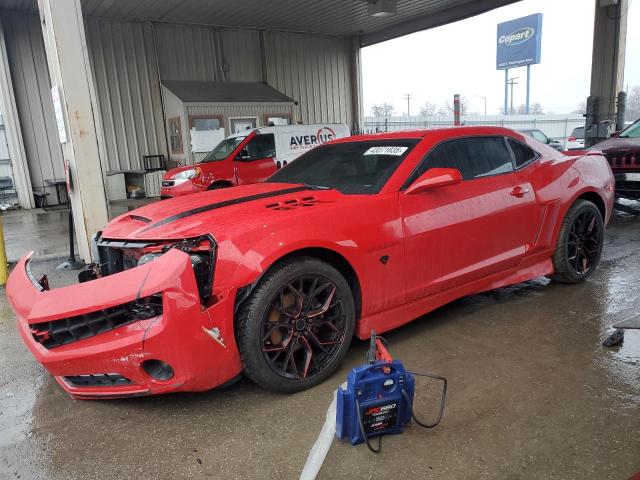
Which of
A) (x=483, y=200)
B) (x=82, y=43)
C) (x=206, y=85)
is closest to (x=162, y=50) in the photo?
(x=206, y=85)

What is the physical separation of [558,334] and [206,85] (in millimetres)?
14813

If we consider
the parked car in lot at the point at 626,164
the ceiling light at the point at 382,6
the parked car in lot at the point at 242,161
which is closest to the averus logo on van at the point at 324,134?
the parked car in lot at the point at 242,161

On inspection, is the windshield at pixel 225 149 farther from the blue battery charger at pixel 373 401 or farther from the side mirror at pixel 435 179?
the blue battery charger at pixel 373 401

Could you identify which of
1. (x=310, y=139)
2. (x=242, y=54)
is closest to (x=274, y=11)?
(x=242, y=54)

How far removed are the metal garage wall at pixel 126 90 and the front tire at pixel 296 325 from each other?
13767 mm

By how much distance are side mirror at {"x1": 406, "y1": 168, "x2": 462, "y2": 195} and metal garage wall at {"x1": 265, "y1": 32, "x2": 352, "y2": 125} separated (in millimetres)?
16076

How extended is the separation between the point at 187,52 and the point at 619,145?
1347 centimetres

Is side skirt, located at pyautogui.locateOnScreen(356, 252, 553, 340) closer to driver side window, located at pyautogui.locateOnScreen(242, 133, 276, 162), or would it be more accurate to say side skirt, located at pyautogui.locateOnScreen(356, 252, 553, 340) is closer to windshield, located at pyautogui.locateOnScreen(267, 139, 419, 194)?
windshield, located at pyautogui.locateOnScreen(267, 139, 419, 194)

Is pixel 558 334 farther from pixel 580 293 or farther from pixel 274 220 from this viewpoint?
pixel 274 220

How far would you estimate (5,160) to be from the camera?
13.9m

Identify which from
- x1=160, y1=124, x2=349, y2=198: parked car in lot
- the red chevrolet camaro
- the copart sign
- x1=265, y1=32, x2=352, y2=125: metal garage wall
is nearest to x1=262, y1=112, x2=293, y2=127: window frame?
x1=265, y1=32, x2=352, y2=125: metal garage wall

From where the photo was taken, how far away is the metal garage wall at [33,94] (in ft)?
44.8

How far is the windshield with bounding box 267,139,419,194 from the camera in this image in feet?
10.9

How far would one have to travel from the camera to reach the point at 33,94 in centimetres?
1399
